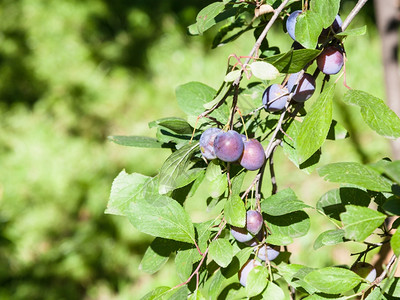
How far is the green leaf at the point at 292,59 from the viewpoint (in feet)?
1.92

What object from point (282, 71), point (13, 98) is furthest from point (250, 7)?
point (13, 98)

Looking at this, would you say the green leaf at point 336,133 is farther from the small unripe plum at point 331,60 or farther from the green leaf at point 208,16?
the green leaf at point 208,16

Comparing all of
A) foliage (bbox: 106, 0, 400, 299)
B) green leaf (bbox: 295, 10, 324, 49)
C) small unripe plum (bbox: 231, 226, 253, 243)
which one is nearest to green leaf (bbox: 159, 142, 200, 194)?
foliage (bbox: 106, 0, 400, 299)

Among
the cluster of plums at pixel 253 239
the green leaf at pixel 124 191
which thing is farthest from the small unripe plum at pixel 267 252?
the green leaf at pixel 124 191

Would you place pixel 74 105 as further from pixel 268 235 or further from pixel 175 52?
pixel 268 235

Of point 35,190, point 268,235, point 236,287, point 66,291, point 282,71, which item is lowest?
point 66,291

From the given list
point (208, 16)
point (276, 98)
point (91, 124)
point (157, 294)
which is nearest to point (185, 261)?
point (157, 294)

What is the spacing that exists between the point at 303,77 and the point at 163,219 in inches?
11.6

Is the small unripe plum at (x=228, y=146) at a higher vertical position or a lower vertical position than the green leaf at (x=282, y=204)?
higher

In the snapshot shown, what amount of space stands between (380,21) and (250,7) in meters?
1.36

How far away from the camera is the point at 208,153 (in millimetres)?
660

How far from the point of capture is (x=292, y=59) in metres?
0.59

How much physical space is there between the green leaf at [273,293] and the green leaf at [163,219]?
0.43ft

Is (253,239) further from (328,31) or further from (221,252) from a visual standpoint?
(328,31)
